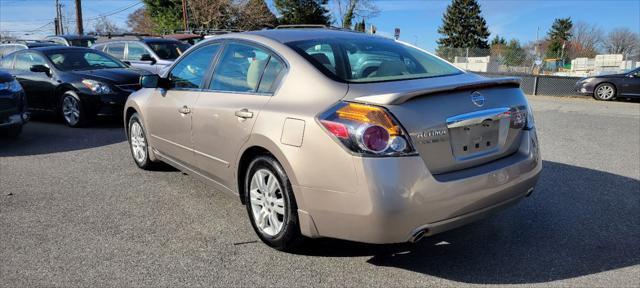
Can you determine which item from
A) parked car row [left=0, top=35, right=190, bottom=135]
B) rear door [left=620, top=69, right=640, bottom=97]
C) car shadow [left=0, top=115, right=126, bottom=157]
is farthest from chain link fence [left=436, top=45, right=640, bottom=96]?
car shadow [left=0, top=115, right=126, bottom=157]

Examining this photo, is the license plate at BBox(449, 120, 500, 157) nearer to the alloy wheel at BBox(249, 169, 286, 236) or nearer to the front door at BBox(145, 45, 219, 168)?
the alloy wheel at BBox(249, 169, 286, 236)

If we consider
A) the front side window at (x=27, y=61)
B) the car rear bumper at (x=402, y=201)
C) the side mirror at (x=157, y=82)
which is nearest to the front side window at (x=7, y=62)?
the front side window at (x=27, y=61)

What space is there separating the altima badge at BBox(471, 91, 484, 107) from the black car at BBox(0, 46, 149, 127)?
271 inches

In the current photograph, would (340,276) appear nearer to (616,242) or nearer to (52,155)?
(616,242)

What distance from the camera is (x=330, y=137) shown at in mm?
2838

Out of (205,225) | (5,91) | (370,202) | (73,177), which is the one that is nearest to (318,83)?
(370,202)

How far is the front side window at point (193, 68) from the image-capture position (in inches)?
171

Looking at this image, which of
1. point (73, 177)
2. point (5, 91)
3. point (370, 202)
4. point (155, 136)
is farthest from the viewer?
point (5, 91)

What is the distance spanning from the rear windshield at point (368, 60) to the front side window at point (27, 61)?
7406 millimetres

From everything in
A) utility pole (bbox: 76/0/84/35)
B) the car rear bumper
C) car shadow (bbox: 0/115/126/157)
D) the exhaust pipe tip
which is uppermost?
utility pole (bbox: 76/0/84/35)

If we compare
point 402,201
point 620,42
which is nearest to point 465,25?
point 620,42

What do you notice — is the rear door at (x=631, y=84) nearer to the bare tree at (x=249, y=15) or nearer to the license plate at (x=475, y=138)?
the license plate at (x=475, y=138)

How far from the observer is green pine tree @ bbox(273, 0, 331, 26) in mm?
57781

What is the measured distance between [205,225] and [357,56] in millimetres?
1823
